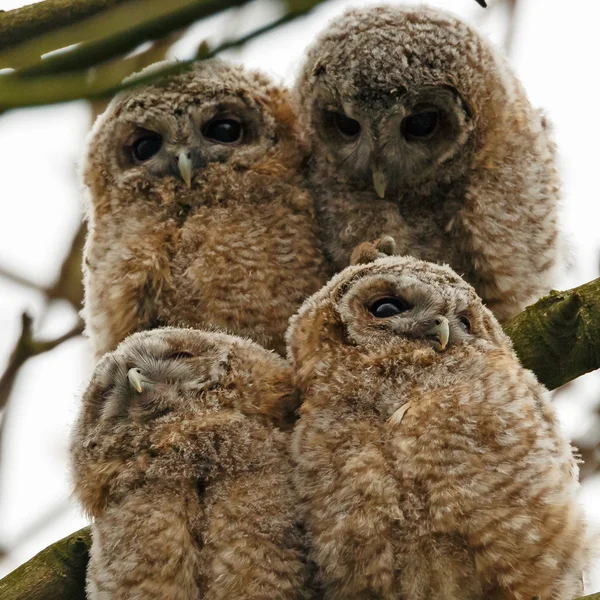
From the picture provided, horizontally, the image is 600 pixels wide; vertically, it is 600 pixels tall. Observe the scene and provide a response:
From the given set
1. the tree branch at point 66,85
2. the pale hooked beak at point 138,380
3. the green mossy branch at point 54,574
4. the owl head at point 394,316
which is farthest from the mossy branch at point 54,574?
the tree branch at point 66,85

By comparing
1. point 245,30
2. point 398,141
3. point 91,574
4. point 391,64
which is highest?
point 245,30

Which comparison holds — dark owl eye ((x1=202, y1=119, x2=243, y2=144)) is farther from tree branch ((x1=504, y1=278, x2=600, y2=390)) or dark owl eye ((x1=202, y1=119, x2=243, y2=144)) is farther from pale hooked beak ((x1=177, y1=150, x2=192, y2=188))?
tree branch ((x1=504, y1=278, x2=600, y2=390))

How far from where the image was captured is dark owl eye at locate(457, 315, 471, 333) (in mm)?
3270

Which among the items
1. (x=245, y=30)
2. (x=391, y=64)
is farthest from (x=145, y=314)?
(x=245, y=30)

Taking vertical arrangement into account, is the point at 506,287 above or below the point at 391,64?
below

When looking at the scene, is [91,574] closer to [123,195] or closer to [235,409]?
[235,409]

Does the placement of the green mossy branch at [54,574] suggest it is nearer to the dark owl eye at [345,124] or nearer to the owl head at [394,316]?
the owl head at [394,316]

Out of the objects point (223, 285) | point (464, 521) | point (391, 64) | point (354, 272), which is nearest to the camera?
point (464, 521)

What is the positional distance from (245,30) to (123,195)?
2.76 meters

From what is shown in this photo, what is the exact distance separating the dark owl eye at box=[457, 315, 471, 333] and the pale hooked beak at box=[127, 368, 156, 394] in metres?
1.05

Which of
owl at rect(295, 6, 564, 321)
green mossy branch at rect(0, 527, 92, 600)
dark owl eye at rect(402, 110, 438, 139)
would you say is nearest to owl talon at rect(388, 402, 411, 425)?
owl at rect(295, 6, 564, 321)

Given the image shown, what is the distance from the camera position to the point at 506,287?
3818 millimetres

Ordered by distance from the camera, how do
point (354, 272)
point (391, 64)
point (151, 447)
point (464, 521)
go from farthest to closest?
point (391, 64) < point (354, 272) < point (151, 447) < point (464, 521)

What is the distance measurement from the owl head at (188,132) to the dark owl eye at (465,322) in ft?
3.79
